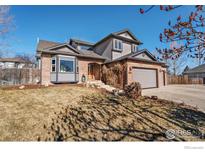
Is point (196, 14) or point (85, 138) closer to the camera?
point (196, 14)

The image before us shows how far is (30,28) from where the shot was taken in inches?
180

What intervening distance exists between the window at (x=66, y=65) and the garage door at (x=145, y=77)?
18.2ft

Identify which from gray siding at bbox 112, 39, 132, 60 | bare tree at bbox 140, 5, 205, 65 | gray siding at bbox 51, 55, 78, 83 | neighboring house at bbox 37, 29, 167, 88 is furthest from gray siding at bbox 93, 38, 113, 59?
bare tree at bbox 140, 5, 205, 65

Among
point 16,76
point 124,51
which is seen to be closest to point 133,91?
point 124,51

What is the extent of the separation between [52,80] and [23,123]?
6453 mm

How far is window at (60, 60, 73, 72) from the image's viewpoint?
9741 mm

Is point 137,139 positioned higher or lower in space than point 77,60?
lower

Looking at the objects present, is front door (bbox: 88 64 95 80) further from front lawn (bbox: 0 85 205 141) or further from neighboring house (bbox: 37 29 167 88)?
front lawn (bbox: 0 85 205 141)

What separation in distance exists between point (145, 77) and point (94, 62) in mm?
5092

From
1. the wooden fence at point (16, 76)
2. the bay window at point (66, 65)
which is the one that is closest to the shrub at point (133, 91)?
the bay window at point (66, 65)

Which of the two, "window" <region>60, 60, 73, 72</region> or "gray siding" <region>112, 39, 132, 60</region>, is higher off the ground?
"gray siding" <region>112, 39, 132, 60</region>

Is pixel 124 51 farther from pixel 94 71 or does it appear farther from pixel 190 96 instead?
pixel 190 96
